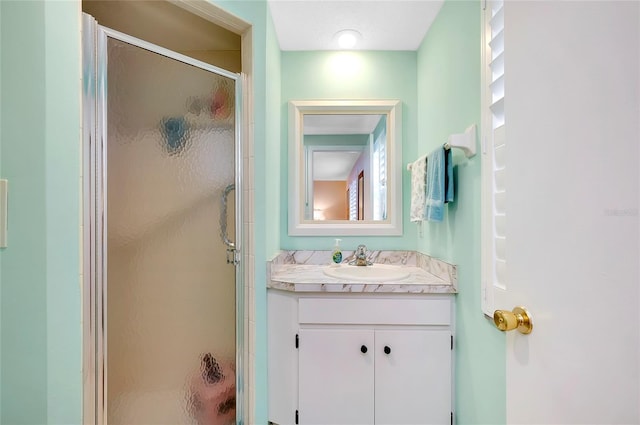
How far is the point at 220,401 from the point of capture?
132 cm

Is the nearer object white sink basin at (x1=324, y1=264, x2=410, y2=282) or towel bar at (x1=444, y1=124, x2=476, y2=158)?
towel bar at (x1=444, y1=124, x2=476, y2=158)

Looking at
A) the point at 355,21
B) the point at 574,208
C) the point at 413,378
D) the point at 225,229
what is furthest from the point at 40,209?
the point at 355,21

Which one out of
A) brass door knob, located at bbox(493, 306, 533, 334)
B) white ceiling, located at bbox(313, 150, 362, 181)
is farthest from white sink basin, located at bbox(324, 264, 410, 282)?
brass door knob, located at bbox(493, 306, 533, 334)

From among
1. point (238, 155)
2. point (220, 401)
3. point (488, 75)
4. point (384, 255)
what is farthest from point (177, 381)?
point (488, 75)

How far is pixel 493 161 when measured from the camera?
100 centimetres

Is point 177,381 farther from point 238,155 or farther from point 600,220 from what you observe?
point 600,220

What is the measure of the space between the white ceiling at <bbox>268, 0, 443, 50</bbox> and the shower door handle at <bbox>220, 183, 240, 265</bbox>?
1038 millimetres

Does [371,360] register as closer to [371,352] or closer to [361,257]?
[371,352]

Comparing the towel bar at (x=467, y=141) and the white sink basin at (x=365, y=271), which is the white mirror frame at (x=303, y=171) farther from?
the towel bar at (x=467, y=141)

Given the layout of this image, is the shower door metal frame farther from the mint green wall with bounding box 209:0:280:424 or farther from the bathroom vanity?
the bathroom vanity

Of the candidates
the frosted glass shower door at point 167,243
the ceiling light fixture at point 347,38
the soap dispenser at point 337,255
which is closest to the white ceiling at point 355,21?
the ceiling light fixture at point 347,38

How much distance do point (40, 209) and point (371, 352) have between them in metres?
1.37

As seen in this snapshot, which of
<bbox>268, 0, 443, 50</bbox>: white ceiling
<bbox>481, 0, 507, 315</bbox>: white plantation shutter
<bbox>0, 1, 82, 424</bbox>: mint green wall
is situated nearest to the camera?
<bbox>0, 1, 82, 424</bbox>: mint green wall

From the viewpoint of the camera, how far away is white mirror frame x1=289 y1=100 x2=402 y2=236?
6.06ft
